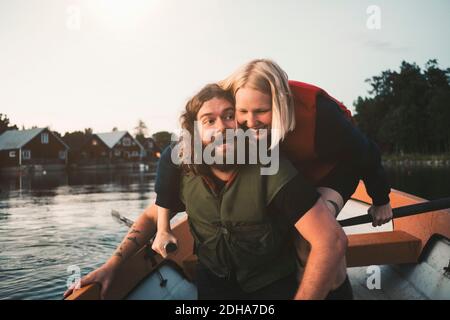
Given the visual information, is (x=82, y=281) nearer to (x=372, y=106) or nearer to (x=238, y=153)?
(x=238, y=153)

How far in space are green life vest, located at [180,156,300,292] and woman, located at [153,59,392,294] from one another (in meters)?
0.16

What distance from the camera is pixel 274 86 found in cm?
210

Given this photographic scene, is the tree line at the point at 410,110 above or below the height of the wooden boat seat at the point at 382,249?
above

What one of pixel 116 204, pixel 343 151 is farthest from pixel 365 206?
pixel 116 204

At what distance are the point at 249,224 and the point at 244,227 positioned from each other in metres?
0.03

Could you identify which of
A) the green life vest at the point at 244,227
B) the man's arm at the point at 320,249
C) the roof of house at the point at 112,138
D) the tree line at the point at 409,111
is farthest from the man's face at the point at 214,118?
the roof of house at the point at 112,138

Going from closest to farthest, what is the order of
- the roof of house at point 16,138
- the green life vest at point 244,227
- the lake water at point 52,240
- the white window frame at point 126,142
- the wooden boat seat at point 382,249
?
the green life vest at point 244,227 → the wooden boat seat at point 382,249 → the lake water at point 52,240 → the roof of house at point 16,138 → the white window frame at point 126,142

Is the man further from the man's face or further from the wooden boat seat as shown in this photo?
the wooden boat seat

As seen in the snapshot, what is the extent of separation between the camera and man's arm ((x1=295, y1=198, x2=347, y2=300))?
6.19ft

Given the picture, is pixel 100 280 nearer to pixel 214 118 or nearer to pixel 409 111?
pixel 214 118

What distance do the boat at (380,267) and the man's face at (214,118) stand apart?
4.27 feet

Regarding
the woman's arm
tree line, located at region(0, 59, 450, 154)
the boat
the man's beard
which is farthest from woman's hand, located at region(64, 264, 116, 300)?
tree line, located at region(0, 59, 450, 154)

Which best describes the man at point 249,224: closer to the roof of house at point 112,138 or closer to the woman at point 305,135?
the woman at point 305,135

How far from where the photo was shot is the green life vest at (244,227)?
2.04 metres
